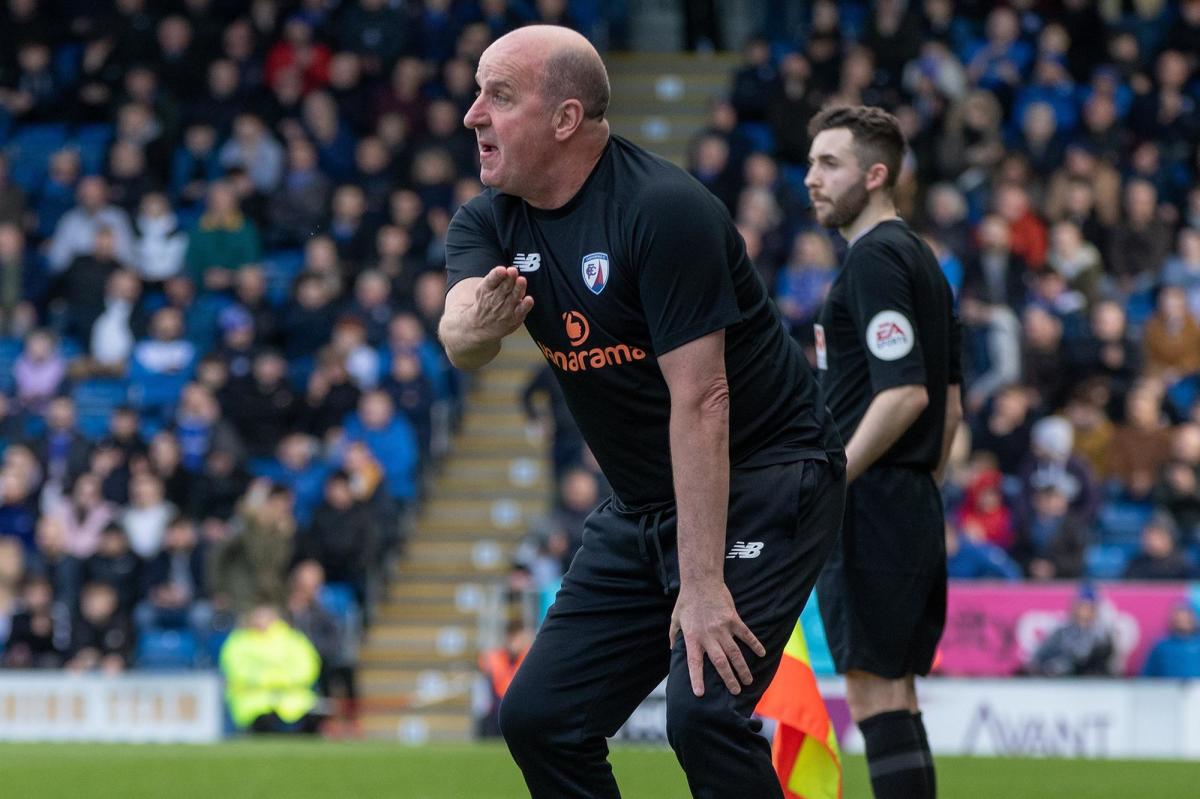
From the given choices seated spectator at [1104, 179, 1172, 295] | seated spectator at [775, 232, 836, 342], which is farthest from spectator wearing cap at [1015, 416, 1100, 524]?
seated spectator at [1104, 179, 1172, 295]

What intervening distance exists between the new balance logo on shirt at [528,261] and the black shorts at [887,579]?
186 cm

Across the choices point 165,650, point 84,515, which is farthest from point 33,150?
point 165,650

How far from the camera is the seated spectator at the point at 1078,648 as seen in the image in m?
14.3

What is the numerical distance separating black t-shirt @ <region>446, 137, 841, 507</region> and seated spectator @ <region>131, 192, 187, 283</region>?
16.0m

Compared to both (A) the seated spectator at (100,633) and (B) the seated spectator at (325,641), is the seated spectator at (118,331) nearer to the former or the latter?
(A) the seated spectator at (100,633)

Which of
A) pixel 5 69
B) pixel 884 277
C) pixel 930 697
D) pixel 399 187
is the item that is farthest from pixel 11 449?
pixel 884 277

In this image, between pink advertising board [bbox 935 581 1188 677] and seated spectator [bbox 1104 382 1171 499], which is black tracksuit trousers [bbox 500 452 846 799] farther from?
seated spectator [bbox 1104 382 1171 499]

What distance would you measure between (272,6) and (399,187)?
4010 millimetres

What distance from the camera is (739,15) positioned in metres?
24.0

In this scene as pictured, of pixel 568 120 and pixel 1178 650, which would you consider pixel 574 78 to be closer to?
pixel 568 120

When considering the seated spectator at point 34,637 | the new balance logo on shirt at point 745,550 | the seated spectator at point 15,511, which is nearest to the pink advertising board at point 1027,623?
the seated spectator at point 34,637

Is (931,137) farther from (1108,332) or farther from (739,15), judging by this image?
(739,15)

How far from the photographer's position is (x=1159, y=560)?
1539cm

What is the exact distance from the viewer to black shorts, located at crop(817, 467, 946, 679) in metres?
6.23
